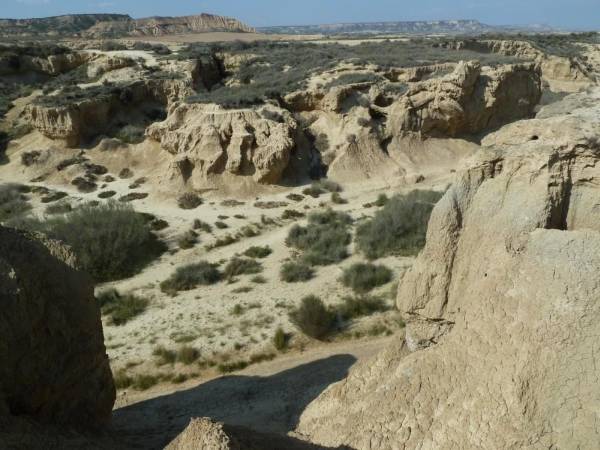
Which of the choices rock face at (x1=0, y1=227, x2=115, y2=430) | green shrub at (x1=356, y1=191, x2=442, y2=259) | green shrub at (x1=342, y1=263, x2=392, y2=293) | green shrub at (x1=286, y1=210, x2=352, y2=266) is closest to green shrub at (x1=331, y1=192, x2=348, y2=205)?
green shrub at (x1=286, y1=210, x2=352, y2=266)

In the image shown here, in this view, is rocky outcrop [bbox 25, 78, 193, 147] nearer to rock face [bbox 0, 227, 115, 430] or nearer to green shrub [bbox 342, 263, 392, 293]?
green shrub [bbox 342, 263, 392, 293]

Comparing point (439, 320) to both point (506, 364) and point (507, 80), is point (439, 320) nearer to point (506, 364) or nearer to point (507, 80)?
point (506, 364)

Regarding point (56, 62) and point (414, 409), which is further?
point (56, 62)

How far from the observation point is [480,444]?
4.32 meters

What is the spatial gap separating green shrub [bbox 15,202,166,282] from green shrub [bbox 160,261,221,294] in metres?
1.73

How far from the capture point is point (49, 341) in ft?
18.6

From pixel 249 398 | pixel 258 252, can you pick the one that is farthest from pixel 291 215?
pixel 249 398

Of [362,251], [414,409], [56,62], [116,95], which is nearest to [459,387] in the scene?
[414,409]

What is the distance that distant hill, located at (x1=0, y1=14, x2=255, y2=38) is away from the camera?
7825 cm

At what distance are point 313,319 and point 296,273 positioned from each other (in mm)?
2761

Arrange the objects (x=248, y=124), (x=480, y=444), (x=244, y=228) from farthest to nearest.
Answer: (x=248, y=124) → (x=244, y=228) → (x=480, y=444)

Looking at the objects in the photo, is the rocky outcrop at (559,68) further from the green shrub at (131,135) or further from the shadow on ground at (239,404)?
the shadow on ground at (239,404)

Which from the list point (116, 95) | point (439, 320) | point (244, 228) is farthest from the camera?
point (116, 95)

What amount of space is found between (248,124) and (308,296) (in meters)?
11.8
